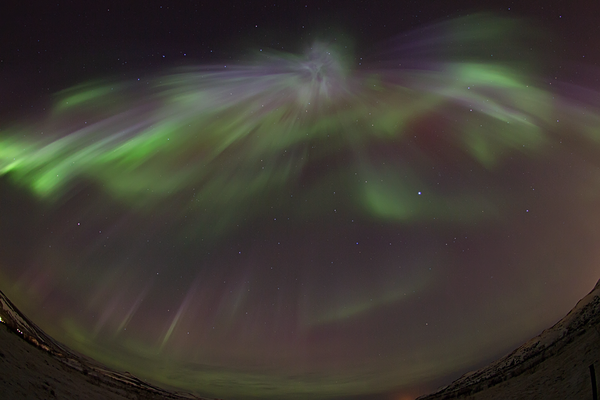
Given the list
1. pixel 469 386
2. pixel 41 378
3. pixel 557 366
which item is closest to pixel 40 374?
pixel 41 378

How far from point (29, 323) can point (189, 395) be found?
13027 mm

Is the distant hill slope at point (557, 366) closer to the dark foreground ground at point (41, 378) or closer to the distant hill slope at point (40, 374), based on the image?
the distant hill slope at point (40, 374)

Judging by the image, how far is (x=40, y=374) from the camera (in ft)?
52.9

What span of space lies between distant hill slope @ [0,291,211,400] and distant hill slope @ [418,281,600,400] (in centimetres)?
2116

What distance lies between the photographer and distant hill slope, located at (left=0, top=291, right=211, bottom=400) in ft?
46.9

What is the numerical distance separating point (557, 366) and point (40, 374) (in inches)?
1045

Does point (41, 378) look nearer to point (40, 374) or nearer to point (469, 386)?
point (40, 374)

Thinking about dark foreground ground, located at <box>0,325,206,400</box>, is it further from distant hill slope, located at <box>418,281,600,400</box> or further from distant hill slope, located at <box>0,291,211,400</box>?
distant hill slope, located at <box>418,281,600,400</box>

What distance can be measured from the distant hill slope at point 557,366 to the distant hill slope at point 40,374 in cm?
2116

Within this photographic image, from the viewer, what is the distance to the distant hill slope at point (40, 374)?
14.3 meters

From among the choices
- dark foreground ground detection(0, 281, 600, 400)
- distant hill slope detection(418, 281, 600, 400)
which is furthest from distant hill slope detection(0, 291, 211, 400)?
distant hill slope detection(418, 281, 600, 400)

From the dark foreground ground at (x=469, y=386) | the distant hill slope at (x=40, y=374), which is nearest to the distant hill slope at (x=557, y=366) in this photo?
the dark foreground ground at (x=469, y=386)

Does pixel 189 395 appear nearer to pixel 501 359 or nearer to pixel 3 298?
pixel 3 298

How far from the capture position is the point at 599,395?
48.9ft
